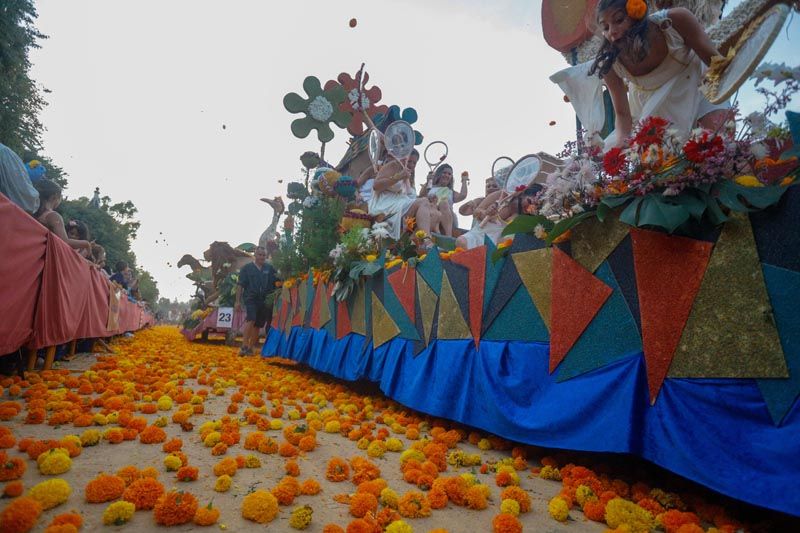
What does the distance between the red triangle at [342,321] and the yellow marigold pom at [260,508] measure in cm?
313

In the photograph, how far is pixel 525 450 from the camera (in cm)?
247

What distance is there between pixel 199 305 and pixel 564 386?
13287 millimetres

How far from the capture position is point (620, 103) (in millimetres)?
2629

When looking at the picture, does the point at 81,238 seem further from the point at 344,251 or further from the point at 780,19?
the point at 780,19

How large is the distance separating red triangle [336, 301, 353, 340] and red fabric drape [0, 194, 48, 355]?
2.77 metres

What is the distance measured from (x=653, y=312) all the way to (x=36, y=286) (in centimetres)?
439

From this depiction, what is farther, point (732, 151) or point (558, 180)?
point (558, 180)

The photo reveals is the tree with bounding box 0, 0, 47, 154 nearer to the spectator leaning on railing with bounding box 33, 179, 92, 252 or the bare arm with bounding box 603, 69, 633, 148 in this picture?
the spectator leaning on railing with bounding box 33, 179, 92, 252

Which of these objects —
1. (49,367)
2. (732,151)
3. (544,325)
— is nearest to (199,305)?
(49,367)

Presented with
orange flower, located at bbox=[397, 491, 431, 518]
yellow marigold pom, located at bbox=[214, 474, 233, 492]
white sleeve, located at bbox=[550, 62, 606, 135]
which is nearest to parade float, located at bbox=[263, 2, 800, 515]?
white sleeve, located at bbox=[550, 62, 606, 135]

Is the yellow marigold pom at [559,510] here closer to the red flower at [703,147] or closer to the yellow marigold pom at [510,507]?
the yellow marigold pom at [510,507]

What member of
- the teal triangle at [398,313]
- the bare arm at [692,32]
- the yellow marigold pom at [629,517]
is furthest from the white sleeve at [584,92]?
the yellow marigold pom at [629,517]

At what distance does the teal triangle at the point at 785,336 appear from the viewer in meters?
1.36

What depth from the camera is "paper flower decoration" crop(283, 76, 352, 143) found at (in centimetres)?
1130
